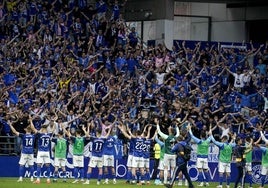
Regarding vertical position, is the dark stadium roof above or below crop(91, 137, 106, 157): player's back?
above

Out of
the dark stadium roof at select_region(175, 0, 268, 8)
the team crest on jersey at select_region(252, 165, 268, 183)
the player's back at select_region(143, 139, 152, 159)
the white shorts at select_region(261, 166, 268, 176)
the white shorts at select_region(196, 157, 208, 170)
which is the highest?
the dark stadium roof at select_region(175, 0, 268, 8)

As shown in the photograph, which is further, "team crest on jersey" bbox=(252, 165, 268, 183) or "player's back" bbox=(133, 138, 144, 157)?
"team crest on jersey" bbox=(252, 165, 268, 183)

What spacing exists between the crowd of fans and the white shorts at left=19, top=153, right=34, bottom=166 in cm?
186

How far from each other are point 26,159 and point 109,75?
8277 mm

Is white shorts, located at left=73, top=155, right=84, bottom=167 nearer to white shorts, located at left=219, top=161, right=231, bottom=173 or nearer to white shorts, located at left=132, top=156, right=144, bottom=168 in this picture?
white shorts, located at left=132, top=156, right=144, bottom=168

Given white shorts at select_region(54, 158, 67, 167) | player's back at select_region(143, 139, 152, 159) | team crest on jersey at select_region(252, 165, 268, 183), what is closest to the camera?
white shorts at select_region(54, 158, 67, 167)

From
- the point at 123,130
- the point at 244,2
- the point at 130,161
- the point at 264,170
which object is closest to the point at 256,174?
the point at 264,170

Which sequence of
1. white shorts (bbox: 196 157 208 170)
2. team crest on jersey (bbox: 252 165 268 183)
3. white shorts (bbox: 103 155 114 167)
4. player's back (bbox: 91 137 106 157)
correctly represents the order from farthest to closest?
team crest on jersey (bbox: 252 165 268 183), white shorts (bbox: 196 157 208 170), white shorts (bbox: 103 155 114 167), player's back (bbox: 91 137 106 157)

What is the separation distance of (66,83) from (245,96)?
924cm

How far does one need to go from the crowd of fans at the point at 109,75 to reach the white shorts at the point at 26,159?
1.86m

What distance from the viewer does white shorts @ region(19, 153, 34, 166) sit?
36.2 m

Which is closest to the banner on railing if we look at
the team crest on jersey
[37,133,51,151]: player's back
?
the team crest on jersey

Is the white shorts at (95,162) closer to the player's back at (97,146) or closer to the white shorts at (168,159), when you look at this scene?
the player's back at (97,146)

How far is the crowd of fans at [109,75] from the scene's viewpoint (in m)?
39.8
